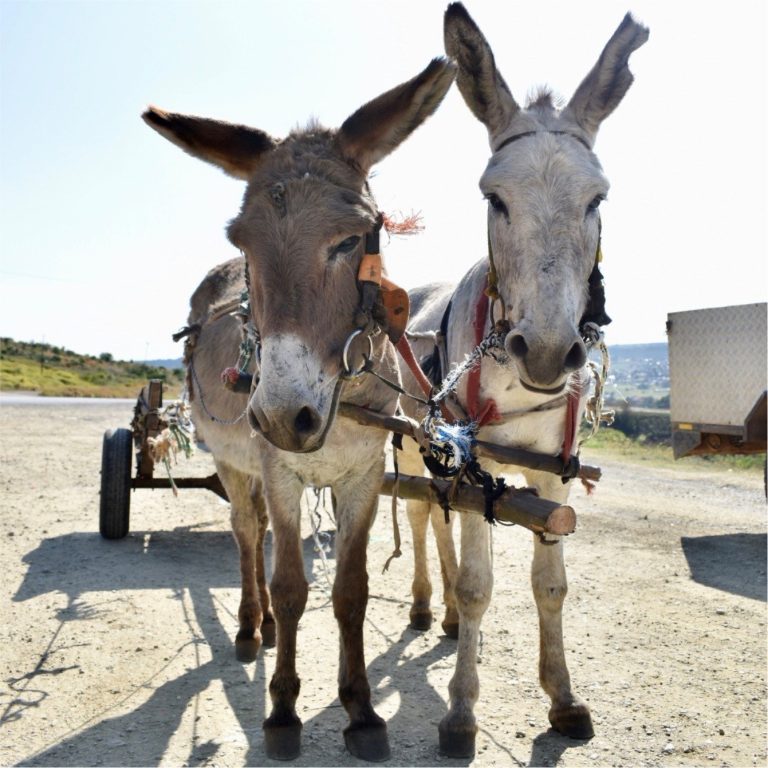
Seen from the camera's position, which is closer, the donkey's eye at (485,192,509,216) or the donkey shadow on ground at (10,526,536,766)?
the donkey's eye at (485,192,509,216)

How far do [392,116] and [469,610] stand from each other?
230cm

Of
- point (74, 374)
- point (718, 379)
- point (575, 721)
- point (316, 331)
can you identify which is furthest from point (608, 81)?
point (74, 374)

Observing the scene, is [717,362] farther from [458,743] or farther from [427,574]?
A: [458,743]

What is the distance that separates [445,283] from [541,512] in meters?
3.47

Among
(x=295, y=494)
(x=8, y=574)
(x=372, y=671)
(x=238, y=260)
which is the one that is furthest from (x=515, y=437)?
(x=8, y=574)

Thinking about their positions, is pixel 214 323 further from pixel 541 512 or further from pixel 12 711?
pixel 541 512

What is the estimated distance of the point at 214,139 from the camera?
3.31 m

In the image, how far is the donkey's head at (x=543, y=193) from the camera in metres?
2.67

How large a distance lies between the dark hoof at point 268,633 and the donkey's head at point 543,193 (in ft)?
9.22

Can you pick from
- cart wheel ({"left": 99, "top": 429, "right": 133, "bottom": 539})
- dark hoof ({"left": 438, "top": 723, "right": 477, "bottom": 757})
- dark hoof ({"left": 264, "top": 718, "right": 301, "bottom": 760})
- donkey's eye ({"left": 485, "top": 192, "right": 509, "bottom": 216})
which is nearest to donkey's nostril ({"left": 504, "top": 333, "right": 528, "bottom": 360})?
donkey's eye ({"left": 485, "top": 192, "right": 509, "bottom": 216})

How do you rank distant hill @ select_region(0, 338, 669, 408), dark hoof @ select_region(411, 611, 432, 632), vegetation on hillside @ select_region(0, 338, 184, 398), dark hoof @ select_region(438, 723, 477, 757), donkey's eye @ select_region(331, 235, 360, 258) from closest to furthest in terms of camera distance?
donkey's eye @ select_region(331, 235, 360, 258) → dark hoof @ select_region(438, 723, 477, 757) → dark hoof @ select_region(411, 611, 432, 632) → distant hill @ select_region(0, 338, 669, 408) → vegetation on hillside @ select_region(0, 338, 184, 398)

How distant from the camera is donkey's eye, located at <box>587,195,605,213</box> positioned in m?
2.99

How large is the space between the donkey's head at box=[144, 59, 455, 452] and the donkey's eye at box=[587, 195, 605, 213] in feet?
2.56

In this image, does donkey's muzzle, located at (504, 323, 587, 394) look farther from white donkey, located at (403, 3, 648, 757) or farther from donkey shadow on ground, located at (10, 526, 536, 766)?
donkey shadow on ground, located at (10, 526, 536, 766)
